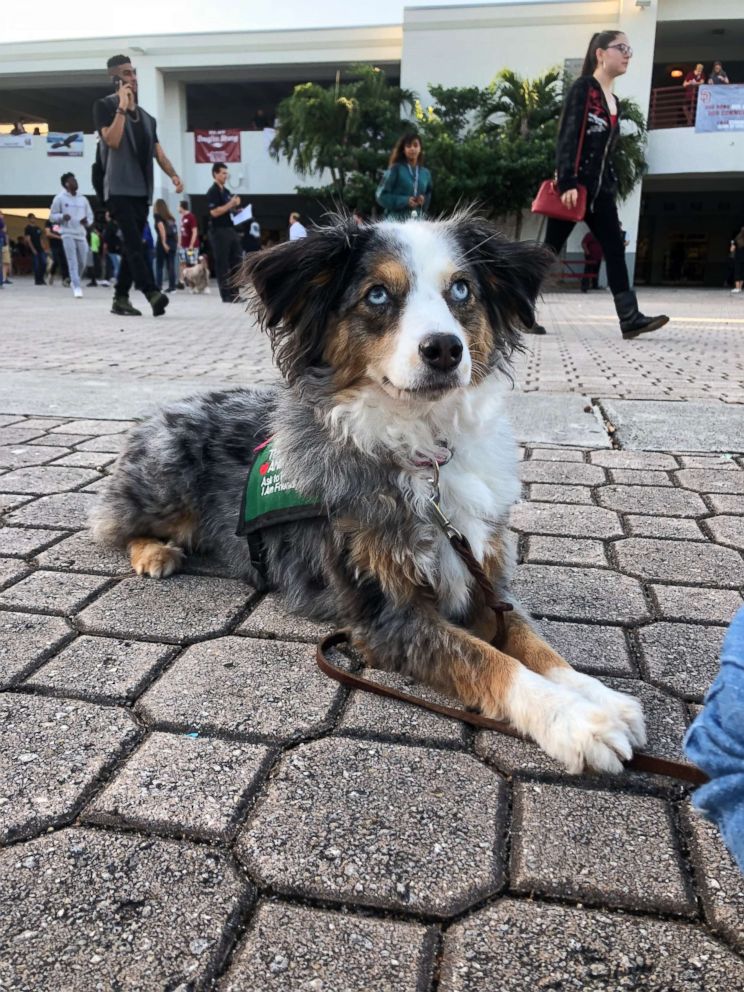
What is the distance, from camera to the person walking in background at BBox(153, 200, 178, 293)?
2522cm

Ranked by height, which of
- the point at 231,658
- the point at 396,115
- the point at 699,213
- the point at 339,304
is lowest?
the point at 231,658

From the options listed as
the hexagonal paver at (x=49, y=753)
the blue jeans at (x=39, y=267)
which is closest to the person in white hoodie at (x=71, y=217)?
the blue jeans at (x=39, y=267)

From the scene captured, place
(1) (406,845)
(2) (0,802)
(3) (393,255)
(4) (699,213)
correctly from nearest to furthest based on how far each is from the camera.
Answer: (1) (406,845), (2) (0,802), (3) (393,255), (4) (699,213)


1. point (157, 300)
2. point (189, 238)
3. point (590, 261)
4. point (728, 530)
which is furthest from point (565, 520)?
point (590, 261)

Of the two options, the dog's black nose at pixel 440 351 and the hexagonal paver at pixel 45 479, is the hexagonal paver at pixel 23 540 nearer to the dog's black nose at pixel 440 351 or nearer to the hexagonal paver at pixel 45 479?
Result: the hexagonal paver at pixel 45 479

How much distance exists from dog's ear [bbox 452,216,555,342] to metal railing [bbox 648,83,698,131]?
109 feet

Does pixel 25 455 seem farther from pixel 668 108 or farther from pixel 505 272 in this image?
pixel 668 108

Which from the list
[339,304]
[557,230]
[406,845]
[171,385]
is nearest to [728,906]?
[406,845]

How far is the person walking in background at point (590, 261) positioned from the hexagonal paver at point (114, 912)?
3028cm

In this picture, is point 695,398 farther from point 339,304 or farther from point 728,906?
point 728,906

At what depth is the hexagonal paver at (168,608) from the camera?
283cm

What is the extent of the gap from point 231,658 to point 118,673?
361 mm

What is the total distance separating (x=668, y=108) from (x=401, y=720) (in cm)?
3583

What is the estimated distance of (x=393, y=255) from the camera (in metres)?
2.87
